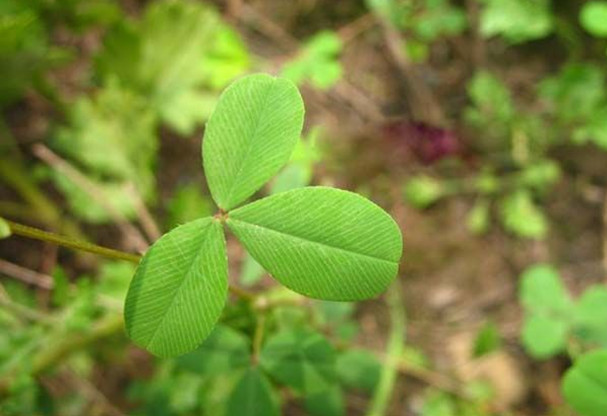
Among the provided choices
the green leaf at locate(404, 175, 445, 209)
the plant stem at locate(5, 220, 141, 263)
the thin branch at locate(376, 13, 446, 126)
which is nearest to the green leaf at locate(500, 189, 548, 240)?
the green leaf at locate(404, 175, 445, 209)

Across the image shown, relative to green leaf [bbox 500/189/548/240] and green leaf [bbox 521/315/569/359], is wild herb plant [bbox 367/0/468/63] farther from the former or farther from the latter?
green leaf [bbox 521/315/569/359]

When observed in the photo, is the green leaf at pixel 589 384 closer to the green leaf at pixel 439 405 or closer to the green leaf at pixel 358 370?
the green leaf at pixel 358 370

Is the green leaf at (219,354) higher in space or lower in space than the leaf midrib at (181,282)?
lower

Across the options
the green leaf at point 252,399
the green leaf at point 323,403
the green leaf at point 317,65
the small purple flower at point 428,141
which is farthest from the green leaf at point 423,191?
the green leaf at point 252,399

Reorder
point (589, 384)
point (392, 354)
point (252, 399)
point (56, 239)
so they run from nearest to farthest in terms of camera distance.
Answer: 1. point (56, 239)
2. point (589, 384)
3. point (252, 399)
4. point (392, 354)

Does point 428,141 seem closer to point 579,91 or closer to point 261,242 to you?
point 579,91

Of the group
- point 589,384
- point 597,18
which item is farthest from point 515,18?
point 589,384

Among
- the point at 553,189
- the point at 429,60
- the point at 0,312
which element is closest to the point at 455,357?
the point at 553,189

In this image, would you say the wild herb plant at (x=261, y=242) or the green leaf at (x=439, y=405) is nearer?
the wild herb plant at (x=261, y=242)
